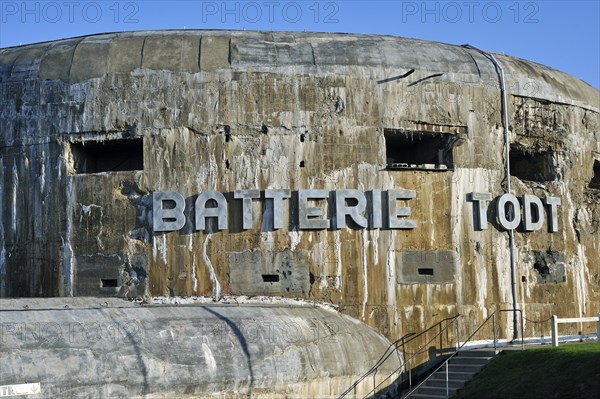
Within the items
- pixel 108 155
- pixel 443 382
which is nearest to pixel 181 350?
pixel 443 382

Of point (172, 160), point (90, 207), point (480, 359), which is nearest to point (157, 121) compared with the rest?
point (172, 160)

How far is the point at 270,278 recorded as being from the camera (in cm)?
1798

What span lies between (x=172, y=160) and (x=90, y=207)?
5.74 feet

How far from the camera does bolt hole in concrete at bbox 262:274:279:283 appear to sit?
18.0 m

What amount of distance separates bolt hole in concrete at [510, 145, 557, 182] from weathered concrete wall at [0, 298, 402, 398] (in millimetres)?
5524

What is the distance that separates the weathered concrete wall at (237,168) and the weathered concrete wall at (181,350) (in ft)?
3.86

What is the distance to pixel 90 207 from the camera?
18.2m

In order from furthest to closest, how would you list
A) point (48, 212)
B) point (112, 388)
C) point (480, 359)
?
point (48, 212) → point (480, 359) → point (112, 388)

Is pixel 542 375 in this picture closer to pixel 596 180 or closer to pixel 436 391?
pixel 436 391

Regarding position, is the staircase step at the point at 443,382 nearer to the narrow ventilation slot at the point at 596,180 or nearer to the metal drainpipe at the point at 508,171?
the metal drainpipe at the point at 508,171

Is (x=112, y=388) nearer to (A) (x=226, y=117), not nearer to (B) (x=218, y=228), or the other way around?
(B) (x=218, y=228)

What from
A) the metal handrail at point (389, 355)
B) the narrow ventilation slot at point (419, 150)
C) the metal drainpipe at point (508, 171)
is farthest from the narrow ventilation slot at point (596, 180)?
the metal handrail at point (389, 355)

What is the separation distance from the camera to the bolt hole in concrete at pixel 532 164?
20531 mm

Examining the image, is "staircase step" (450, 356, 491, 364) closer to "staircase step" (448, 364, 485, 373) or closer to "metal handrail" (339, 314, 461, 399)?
"staircase step" (448, 364, 485, 373)
